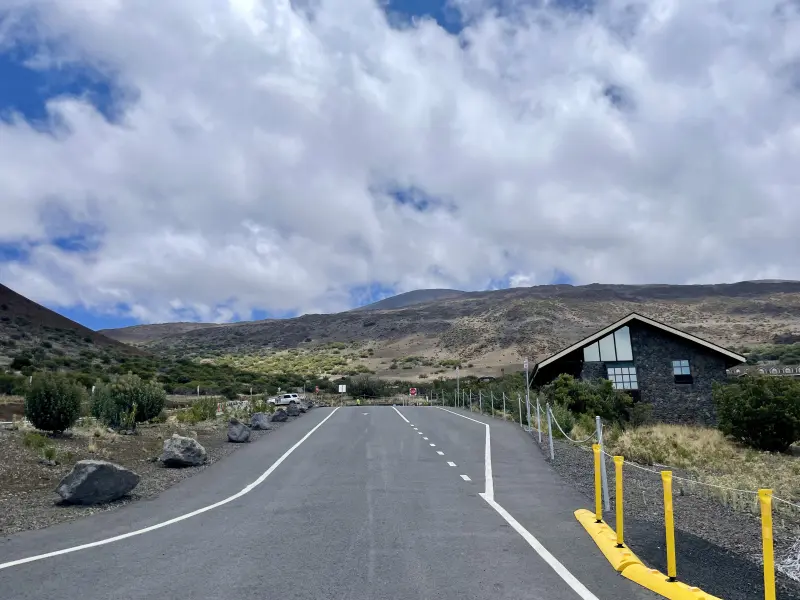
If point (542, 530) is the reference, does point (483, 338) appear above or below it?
above

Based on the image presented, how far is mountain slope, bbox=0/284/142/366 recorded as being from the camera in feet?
197

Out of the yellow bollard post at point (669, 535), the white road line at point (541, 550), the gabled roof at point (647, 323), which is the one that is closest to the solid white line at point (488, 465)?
the white road line at point (541, 550)

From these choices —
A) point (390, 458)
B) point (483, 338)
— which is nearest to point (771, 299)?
point (483, 338)

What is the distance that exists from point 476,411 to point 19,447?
31336mm

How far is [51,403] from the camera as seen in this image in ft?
66.8

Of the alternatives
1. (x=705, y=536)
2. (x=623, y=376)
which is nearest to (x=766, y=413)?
(x=623, y=376)

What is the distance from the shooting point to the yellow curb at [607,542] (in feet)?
23.8

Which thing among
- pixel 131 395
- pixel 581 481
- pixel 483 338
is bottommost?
pixel 581 481

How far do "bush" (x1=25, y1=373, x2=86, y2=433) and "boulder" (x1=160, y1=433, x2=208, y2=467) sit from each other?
546 cm

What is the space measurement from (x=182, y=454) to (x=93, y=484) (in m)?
5.00

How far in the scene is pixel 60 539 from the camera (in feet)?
29.6

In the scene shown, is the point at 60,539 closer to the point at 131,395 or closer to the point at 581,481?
the point at 581,481

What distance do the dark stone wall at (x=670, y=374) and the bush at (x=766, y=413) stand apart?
28.0 ft

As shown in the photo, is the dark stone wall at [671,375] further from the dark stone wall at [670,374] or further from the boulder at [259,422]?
the boulder at [259,422]
